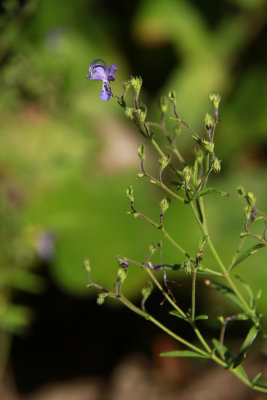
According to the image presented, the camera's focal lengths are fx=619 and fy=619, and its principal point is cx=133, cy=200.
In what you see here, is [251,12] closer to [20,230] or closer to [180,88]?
[180,88]

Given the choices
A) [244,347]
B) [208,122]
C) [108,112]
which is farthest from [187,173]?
[108,112]

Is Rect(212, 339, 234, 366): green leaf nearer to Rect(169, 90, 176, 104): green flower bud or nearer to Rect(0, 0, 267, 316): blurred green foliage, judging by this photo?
Rect(169, 90, 176, 104): green flower bud

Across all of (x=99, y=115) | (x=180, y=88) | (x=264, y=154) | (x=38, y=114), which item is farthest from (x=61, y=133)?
(x=264, y=154)

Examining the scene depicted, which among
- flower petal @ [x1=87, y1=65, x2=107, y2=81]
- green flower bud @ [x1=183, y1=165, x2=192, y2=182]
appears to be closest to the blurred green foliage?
flower petal @ [x1=87, y1=65, x2=107, y2=81]

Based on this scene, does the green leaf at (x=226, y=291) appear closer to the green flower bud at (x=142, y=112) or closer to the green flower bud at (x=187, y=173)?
the green flower bud at (x=187, y=173)

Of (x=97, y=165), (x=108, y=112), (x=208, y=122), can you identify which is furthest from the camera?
(x=108, y=112)

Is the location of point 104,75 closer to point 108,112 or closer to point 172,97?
point 172,97

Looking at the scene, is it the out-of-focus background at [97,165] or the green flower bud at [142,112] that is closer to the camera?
the green flower bud at [142,112]

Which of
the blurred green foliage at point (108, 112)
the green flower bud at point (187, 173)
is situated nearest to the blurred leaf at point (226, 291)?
the green flower bud at point (187, 173)
